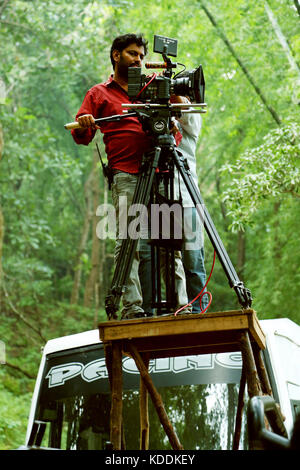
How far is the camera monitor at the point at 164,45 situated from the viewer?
9.55 ft

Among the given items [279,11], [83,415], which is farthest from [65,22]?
[83,415]

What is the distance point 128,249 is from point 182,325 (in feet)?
1.52

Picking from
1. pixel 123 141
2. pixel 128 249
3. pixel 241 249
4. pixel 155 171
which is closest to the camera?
pixel 128 249

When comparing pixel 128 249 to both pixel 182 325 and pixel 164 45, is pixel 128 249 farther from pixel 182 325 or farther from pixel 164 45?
pixel 164 45

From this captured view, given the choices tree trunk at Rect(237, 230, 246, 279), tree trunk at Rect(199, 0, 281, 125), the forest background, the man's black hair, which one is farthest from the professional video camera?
tree trunk at Rect(237, 230, 246, 279)

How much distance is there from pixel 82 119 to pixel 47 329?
13381 mm

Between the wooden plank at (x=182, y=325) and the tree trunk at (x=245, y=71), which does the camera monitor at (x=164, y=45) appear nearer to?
the wooden plank at (x=182, y=325)

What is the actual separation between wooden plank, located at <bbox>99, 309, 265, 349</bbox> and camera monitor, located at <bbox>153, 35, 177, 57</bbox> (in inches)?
54.0

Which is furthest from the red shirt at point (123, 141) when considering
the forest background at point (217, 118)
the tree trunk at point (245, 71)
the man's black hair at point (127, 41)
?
the tree trunk at point (245, 71)

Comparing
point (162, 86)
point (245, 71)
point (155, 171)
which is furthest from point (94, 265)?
point (162, 86)

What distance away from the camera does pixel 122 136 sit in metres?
3.01

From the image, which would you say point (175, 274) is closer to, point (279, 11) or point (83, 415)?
point (83, 415)

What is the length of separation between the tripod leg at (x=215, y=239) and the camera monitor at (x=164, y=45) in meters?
0.54

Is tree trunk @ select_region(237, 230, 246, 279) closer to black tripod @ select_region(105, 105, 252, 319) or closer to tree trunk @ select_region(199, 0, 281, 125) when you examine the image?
tree trunk @ select_region(199, 0, 281, 125)
